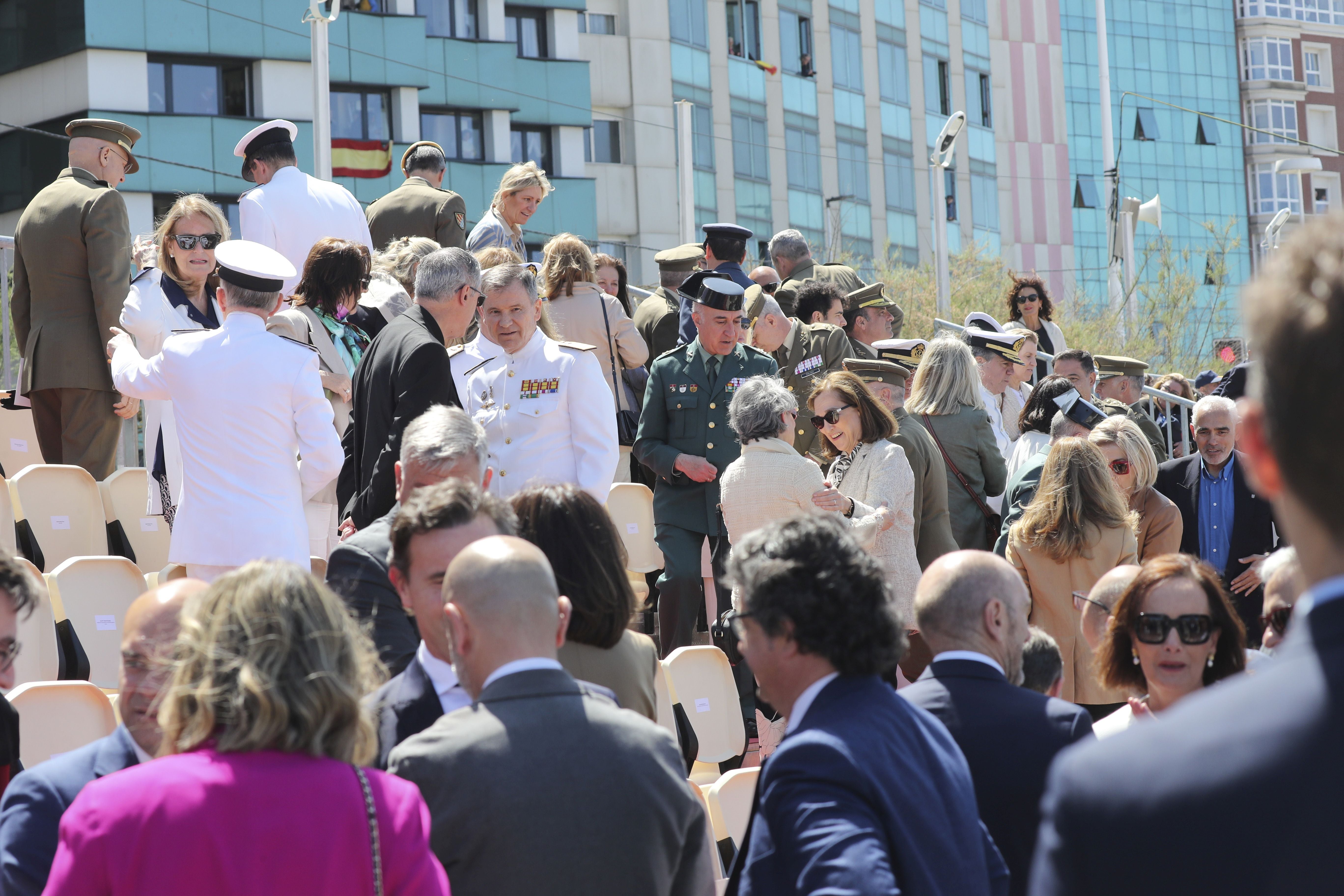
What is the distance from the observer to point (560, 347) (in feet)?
19.6

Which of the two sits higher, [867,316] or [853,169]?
[853,169]

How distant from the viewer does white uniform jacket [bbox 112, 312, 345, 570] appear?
5.14m

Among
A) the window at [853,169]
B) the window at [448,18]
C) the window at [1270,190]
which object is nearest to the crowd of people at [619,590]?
the window at [448,18]

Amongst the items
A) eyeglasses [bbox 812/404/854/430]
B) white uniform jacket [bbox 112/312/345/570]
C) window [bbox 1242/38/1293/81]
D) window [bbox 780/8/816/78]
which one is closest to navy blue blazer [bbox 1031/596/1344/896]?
white uniform jacket [bbox 112/312/345/570]

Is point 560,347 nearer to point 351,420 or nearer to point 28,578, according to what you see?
point 351,420

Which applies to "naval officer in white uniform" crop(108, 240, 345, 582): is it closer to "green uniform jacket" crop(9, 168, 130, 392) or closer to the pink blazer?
"green uniform jacket" crop(9, 168, 130, 392)

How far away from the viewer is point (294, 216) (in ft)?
25.1

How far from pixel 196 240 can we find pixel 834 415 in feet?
9.43

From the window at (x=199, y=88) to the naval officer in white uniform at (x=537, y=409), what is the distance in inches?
1253

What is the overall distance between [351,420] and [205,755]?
4.54m

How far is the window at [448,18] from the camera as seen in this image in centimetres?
4062

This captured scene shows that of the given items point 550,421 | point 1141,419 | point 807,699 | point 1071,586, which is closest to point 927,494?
point 1071,586

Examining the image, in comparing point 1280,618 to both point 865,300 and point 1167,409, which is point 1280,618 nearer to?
point 865,300

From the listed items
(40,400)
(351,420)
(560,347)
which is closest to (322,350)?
(351,420)
